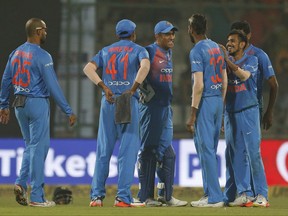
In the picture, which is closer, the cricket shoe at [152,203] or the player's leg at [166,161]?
the cricket shoe at [152,203]

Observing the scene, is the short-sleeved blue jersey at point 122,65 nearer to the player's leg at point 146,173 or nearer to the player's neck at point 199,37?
the player's neck at point 199,37

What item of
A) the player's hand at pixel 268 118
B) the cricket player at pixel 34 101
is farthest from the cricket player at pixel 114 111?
the player's hand at pixel 268 118

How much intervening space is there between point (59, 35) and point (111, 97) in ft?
18.1

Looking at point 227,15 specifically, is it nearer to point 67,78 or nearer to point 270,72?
point 67,78

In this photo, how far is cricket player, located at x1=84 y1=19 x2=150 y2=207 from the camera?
12.2m

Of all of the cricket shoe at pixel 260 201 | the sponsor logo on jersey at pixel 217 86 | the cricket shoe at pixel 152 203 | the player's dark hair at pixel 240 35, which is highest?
the player's dark hair at pixel 240 35

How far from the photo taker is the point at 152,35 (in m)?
18.7

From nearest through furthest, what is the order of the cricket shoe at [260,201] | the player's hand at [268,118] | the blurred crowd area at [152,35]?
the cricket shoe at [260,201] < the player's hand at [268,118] < the blurred crowd area at [152,35]

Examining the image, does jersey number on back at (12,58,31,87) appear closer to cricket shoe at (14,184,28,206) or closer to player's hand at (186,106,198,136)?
cricket shoe at (14,184,28,206)

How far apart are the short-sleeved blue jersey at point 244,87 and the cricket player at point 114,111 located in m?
1.18

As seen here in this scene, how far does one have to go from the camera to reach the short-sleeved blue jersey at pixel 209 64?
1229 cm

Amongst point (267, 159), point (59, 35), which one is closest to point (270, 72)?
point (267, 159)

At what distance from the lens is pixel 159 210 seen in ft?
38.7

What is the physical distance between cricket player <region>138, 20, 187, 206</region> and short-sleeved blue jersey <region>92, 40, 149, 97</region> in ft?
1.55
